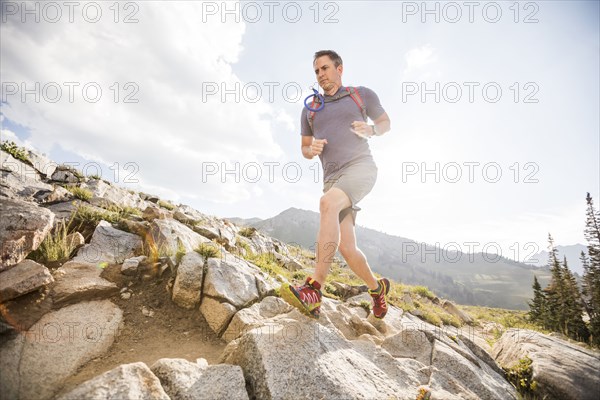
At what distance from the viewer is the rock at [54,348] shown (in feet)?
8.29

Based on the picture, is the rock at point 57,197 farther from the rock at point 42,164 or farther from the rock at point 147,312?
the rock at point 42,164

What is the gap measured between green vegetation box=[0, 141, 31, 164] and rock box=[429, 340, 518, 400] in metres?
17.9

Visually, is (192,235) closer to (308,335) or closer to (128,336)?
(128,336)

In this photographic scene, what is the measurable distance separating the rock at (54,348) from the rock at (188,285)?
85 cm

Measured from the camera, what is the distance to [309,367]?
2.75 metres

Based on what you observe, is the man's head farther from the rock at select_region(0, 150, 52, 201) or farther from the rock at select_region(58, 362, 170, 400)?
the rock at select_region(0, 150, 52, 201)

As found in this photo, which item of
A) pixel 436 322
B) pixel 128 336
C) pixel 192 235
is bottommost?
pixel 436 322

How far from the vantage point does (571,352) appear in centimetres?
433

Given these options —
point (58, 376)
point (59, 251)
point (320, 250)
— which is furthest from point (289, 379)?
point (59, 251)

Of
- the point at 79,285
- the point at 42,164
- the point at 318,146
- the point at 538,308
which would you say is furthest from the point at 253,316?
the point at 538,308

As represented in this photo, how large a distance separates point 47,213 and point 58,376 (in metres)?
2.88

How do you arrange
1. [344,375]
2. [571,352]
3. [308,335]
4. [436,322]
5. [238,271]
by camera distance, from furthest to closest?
[436,322], [238,271], [571,352], [308,335], [344,375]

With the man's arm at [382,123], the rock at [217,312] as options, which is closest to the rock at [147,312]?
the rock at [217,312]

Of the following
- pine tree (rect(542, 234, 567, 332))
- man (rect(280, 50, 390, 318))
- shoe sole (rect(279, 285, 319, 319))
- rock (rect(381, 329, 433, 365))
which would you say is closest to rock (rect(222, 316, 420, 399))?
shoe sole (rect(279, 285, 319, 319))
